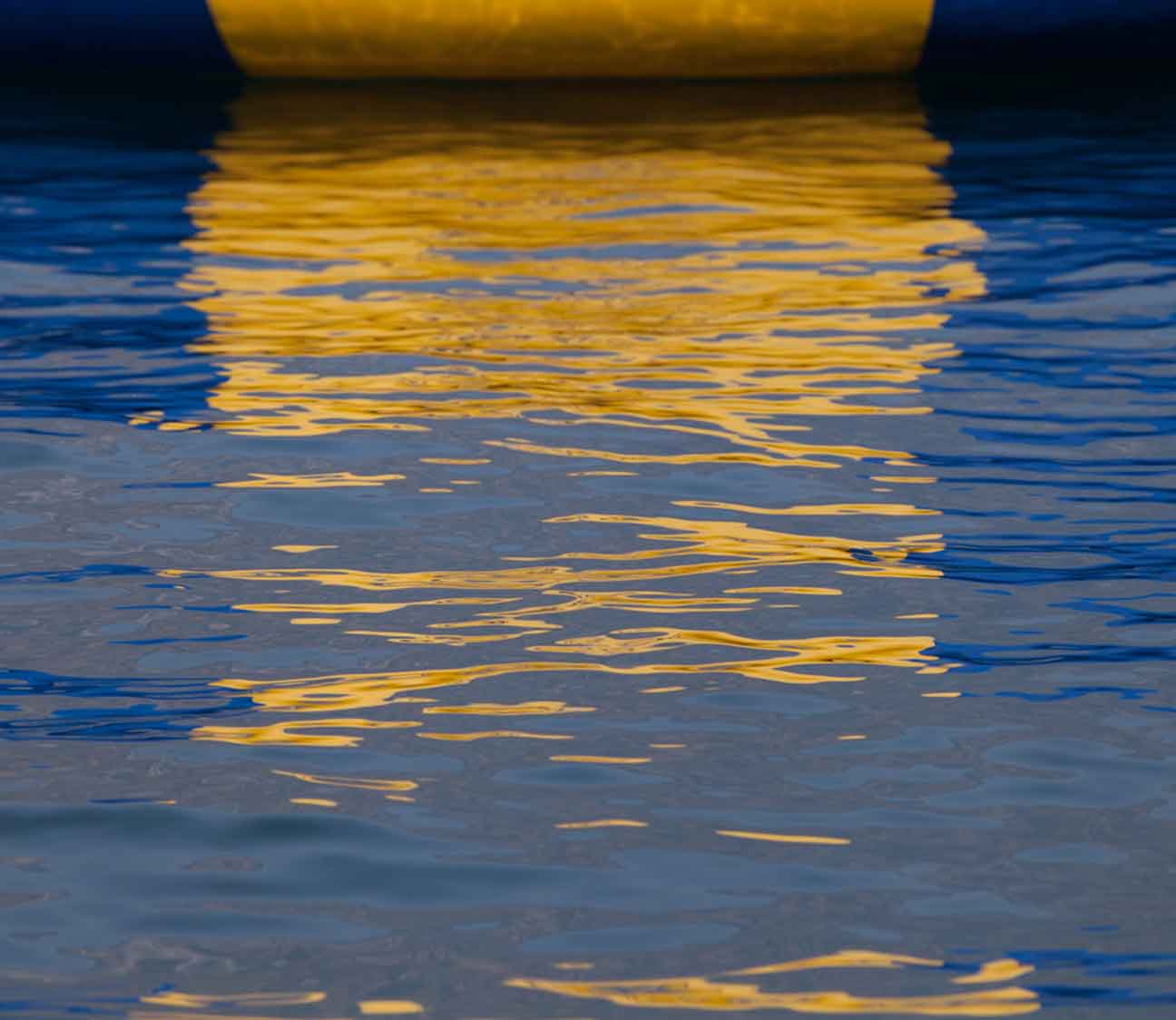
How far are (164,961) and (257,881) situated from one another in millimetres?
140

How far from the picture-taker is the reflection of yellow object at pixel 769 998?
1402mm

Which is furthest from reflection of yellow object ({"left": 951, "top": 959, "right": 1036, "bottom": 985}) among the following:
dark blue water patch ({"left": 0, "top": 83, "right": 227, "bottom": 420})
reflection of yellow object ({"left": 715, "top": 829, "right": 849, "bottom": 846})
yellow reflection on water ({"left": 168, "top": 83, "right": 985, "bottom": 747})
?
dark blue water patch ({"left": 0, "top": 83, "right": 227, "bottom": 420})

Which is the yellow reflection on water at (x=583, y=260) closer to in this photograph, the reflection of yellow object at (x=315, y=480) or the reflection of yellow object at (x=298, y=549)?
the reflection of yellow object at (x=315, y=480)

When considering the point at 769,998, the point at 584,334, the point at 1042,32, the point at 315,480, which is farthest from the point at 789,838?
the point at 1042,32

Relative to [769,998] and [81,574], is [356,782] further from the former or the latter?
[81,574]

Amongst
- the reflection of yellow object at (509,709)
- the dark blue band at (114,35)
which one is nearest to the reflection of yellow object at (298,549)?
the reflection of yellow object at (509,709)

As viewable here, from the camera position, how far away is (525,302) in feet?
11.3

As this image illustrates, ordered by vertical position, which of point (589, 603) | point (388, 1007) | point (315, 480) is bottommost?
point (388, 1007)

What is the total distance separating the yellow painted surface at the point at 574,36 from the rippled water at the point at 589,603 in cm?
98

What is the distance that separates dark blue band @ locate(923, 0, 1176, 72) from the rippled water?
3.28 feet

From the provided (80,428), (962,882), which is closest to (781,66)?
(80,428)

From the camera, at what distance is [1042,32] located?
16.8 feet

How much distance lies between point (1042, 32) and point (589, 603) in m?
3.53

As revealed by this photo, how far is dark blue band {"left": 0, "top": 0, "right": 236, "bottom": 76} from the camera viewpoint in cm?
509
